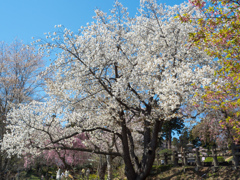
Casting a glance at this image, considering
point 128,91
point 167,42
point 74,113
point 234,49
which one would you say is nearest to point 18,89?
point 74,113

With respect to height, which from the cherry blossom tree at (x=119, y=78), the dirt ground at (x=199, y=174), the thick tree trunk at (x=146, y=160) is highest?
the cherry blossom tree at (x=119, y=78)

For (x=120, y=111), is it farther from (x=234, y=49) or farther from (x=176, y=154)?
(x=176, y=154)

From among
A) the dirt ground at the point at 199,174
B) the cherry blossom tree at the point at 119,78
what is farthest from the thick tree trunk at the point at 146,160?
the dirt ground at the point at 199,174

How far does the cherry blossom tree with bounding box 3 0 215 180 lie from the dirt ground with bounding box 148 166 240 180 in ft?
13.3

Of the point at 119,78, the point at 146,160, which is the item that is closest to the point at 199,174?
the point at 146,160

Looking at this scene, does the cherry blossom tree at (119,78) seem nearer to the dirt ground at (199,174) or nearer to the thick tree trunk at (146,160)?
the thick tree trunk at (146,160)

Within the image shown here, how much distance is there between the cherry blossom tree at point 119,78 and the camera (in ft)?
26.3

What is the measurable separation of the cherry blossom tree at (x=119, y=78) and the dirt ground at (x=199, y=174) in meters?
4.04

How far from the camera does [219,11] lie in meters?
5.27

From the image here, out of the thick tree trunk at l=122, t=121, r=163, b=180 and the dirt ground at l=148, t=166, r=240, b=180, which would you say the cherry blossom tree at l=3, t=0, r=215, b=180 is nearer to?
the thick tree trunk at l=122, t=121, r=163, b=180

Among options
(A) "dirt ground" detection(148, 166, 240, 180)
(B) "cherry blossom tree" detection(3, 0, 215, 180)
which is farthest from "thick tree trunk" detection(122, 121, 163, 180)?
(A) "dirt ground" detection(148, 166, 240, 180)

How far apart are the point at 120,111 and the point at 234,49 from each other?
17.5ft

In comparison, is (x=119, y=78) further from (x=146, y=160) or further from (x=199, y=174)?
(x=199, y=174)

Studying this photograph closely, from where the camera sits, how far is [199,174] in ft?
38.4
